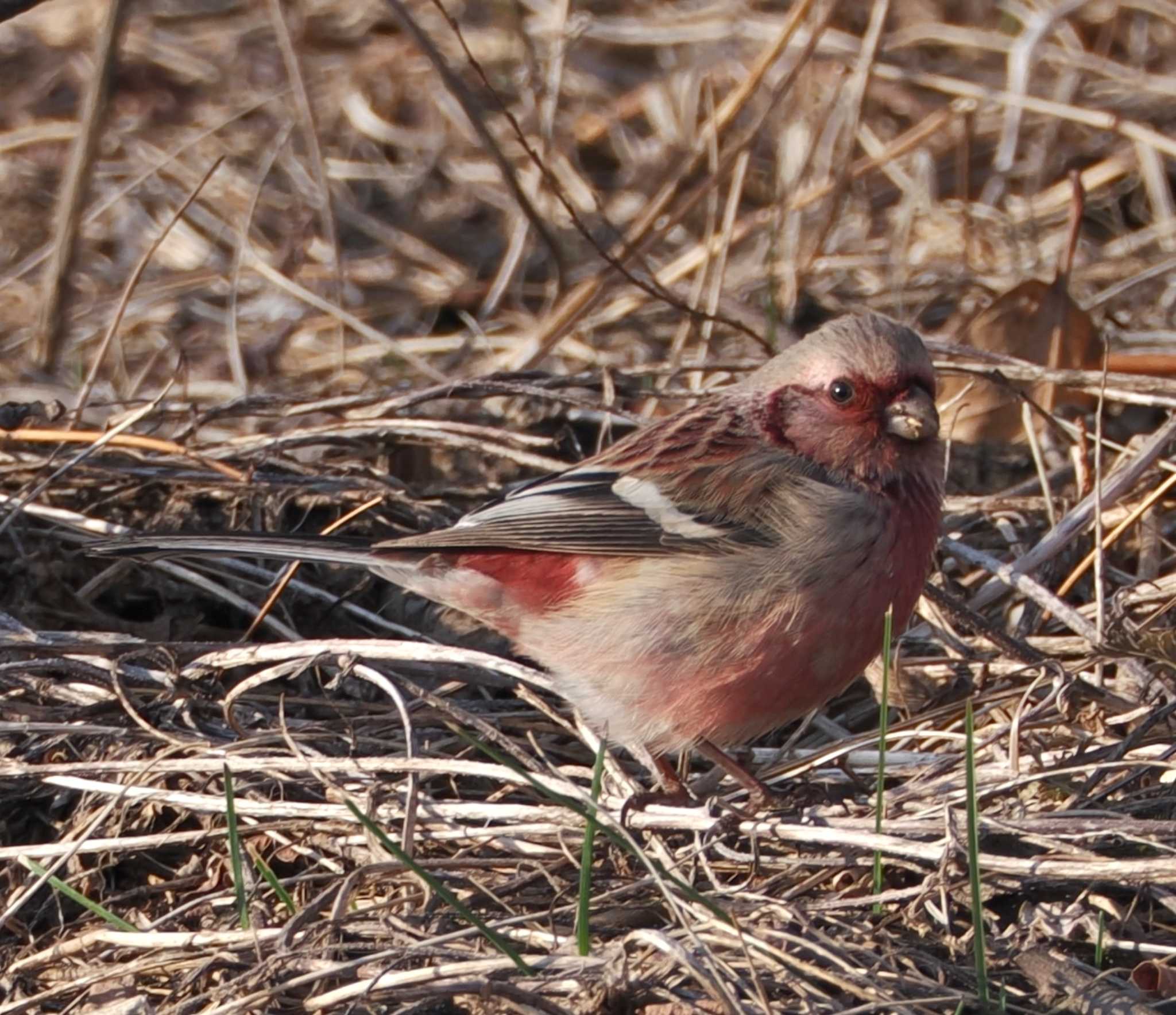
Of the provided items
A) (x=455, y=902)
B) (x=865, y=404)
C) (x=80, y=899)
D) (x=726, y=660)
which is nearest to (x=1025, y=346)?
(x=865, y=404)

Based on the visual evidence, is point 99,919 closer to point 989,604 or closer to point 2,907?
point 2,907

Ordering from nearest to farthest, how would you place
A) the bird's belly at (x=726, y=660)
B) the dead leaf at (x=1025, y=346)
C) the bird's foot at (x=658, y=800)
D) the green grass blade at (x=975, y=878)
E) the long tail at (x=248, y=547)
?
the green grass blade at (x=975, y=878) → the bird's foot at (x=658, y=800) → the bird's belly at (x=726, y=660) → the long tail at (x=248, y=547) → the dead leaf at (x=1025, y=346)

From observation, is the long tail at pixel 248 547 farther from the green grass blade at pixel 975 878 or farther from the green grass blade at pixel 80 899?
the green grass blade at pixel 975 878

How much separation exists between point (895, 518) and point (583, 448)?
1.71m

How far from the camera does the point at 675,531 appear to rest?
430cm

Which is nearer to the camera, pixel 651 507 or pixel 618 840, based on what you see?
pixel 618 840

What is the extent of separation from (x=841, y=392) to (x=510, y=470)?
5.01 ft

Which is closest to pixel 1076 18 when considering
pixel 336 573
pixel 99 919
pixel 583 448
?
pixel 583 448

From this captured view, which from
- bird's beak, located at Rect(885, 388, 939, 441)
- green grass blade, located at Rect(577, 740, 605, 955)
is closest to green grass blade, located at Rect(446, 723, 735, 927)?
green grass blade, located at Rect(577, 740, 605, 955)

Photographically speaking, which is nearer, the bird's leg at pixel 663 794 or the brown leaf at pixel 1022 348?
the bird's leg at pixel 663 794

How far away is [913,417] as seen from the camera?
4.28 meters

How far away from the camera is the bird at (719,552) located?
4.04m

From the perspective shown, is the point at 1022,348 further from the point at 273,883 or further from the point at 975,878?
the point at 273,883

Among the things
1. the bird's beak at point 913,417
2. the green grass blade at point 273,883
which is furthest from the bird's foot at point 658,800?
the bird's beak at point 913,417
